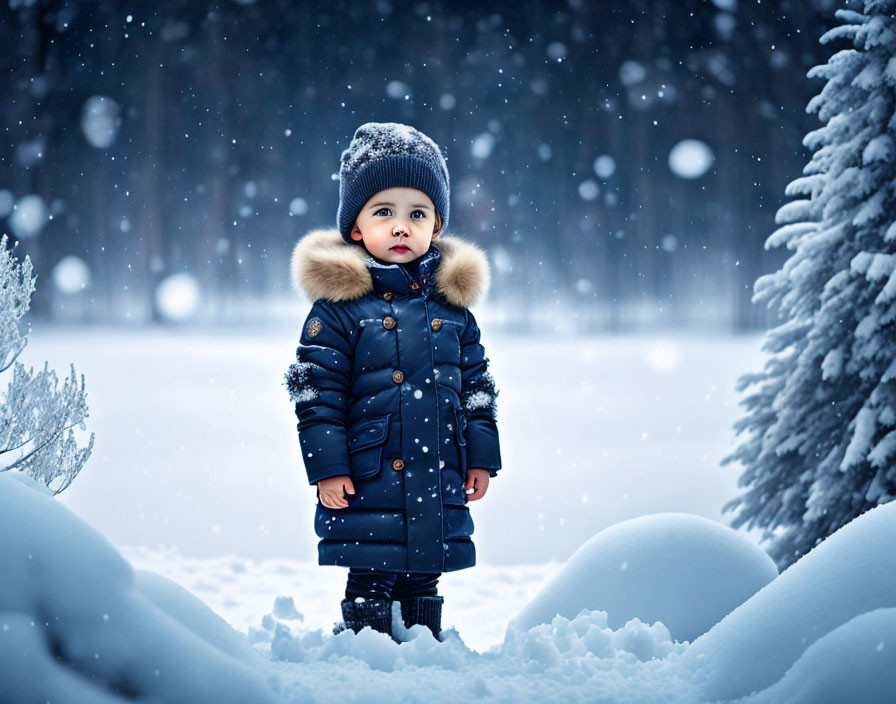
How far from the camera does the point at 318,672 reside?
247cm

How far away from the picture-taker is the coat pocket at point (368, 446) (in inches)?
129

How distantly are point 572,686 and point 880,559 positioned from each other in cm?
96

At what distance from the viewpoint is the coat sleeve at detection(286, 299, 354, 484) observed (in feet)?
10.6

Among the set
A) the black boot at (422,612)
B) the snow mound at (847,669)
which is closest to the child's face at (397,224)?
the black boot at (422,612)

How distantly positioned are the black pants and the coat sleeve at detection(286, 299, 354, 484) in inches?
17.8

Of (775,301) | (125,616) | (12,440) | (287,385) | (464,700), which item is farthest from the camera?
(775,301)

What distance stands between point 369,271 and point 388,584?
133 cm

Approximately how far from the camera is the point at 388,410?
3330 millimetres

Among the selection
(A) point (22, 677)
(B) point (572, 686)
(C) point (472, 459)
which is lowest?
(B) point (572, 686)

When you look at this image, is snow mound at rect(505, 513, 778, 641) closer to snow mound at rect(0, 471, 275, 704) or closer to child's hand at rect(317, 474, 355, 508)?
child's hand at rect(317, 474, 355, 508)

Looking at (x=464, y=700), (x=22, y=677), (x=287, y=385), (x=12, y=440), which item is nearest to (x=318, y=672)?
(x=464, y=700)

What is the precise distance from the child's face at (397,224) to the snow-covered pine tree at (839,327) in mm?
3290

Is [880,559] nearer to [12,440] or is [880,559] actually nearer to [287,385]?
[287,385]

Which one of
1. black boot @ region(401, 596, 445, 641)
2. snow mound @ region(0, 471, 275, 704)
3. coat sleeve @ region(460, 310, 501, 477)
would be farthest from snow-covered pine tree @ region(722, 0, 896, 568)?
snow mound @ region(0, 471, 275, 704)
